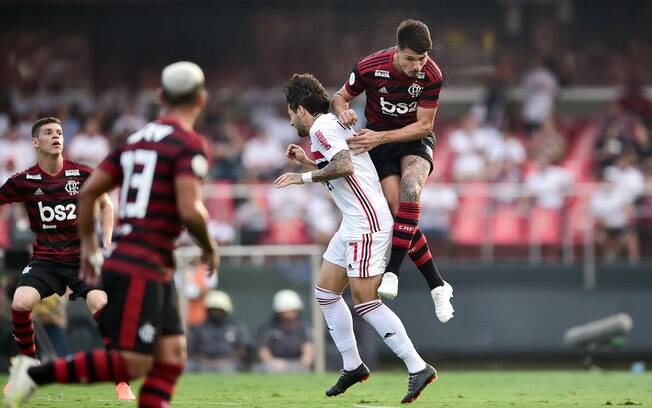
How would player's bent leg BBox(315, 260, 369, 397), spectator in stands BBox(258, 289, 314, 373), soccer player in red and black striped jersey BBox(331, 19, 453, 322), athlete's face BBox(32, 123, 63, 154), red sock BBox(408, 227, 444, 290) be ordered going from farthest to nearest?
spectator in stands BBox(258, 289, 314, 373)
athlete's face BBox(32, 123, 63, 154)
red sock BBox(408, 227, 444, 290)
player's bent leg BBox(315, 260, 369, 397)
soccer player in red and black striped jersey BBox(331, 19, 453, 322)

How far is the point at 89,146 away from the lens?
2175cm

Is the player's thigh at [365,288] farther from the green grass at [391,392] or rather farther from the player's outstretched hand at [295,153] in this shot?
the player's outstretched hand at [295,153]

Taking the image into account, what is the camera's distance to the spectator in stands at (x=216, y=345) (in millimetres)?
17203

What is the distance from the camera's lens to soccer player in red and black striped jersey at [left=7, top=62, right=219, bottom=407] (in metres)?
7.17

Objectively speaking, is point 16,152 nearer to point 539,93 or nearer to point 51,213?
point 539,93

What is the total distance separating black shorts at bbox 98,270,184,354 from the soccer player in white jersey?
9.19 ft

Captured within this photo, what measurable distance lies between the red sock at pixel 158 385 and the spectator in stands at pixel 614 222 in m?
12.9

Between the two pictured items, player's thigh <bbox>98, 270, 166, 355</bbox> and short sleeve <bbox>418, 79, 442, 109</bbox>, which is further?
short sleeve <bbox>418, 79, 442, 109</bbox>

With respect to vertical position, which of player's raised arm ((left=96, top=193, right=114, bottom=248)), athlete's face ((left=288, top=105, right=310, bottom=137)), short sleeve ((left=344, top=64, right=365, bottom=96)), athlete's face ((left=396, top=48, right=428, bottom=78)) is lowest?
player's raised arm ((left=96, top=193, right=114, bottom=248))

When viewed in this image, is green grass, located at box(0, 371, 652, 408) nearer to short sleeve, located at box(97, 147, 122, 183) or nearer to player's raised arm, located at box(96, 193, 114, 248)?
player's raised arm, located at box(96, 193, 114, 248)

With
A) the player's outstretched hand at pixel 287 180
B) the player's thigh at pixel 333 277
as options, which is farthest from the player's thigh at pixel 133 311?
the player's thigh at pixel 333 277

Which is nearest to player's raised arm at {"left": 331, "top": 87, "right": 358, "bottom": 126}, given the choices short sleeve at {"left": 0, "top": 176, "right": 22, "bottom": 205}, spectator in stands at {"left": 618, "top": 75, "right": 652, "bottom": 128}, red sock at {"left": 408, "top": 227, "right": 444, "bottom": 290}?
Answer: red sock at {"left": 408, "top": 227, "right": 444, "bottom": 290}

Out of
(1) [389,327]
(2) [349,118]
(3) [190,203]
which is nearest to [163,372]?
(3) [190,203]

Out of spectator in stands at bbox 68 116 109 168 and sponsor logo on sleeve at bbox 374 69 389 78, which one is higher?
sponsor logo on sleeve at bbox 374 69 389 78
